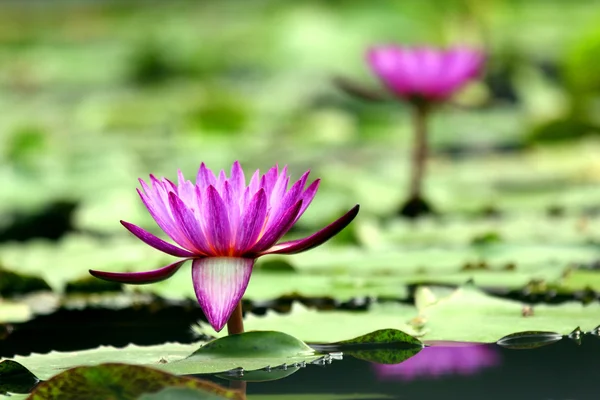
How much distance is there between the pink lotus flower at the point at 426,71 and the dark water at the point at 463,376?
1043 millimetres

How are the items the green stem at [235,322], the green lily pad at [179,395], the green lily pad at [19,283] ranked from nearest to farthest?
the green lily pad at [179,395] → the green stem at [235,322] → the green lily pad at [19,283]

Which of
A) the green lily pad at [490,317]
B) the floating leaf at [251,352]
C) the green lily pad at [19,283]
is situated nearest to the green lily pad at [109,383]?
the floating leaf at [251,352]

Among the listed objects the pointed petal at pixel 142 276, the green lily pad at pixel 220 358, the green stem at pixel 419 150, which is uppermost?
the green stem at pixel 419 150

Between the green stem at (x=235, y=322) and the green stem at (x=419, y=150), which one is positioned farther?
the green stem at (x=419, y=150)

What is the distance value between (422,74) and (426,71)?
10 millimetres

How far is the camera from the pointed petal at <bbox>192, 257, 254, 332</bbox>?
0.91 metres

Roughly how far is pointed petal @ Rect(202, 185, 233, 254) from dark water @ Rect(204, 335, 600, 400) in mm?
138

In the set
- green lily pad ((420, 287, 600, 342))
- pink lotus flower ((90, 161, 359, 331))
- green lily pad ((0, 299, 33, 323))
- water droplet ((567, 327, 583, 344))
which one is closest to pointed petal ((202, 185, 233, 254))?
pink lotus flower ((90, 161, 359, 331))

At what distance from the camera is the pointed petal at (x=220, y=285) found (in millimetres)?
911

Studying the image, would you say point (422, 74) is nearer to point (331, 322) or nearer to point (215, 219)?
point (331, 322)

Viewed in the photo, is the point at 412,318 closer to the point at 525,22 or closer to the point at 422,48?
the point at 422,48

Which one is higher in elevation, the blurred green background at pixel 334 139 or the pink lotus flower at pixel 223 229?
the blurred green background at pixel 334 139

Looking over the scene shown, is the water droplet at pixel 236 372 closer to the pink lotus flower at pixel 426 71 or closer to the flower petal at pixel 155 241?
the flower petal at pixel 155 241

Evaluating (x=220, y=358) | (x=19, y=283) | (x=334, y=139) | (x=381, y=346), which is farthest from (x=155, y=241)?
(x=334, y=139)
